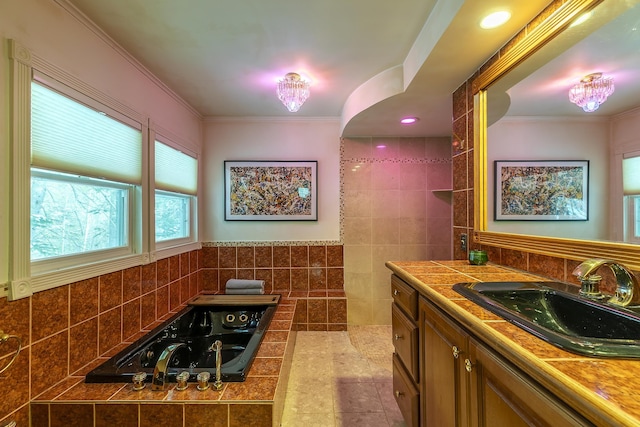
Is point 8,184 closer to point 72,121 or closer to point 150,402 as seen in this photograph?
point 72,121

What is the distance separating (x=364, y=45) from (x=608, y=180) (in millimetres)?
1427

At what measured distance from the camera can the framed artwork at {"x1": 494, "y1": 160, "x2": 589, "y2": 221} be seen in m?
1.25

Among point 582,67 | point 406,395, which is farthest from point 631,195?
point 406,395

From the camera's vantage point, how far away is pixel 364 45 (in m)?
1.84

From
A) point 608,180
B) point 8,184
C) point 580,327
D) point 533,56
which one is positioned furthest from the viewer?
point 533,56

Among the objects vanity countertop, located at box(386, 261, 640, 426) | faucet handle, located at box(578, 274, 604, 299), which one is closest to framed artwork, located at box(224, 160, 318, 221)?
vanity countertop, located at box(386, 261, 640, 426)

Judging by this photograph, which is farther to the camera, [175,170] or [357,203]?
[357,203]

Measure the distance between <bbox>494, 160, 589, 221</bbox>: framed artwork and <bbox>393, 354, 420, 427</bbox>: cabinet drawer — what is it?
39.3 inches

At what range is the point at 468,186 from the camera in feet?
6.19

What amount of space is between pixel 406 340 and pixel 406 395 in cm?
29

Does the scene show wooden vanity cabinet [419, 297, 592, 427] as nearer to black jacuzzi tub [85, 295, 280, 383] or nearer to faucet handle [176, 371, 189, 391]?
black jacuzzi tub [85, 295, 280, 383]

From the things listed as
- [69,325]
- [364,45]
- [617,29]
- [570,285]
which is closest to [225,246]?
[69,325]

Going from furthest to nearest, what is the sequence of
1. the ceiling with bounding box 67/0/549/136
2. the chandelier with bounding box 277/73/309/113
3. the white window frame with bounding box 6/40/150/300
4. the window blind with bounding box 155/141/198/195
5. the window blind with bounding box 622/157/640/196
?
the window blind with bounding box 155/141/198/195 → the chandelier with bounding box 277/73/309/113 → the ceiling with bounding box 67/0/549/136 → the white window frame with bounding box 6/40/150/300 → the window blind with bounding box 622/157/640/196

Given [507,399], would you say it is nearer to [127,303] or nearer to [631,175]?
[631,175]
